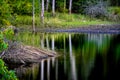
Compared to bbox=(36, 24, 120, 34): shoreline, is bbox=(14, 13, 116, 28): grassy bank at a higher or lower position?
higher

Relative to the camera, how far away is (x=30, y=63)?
2786 centimetres

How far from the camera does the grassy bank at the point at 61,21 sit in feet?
206

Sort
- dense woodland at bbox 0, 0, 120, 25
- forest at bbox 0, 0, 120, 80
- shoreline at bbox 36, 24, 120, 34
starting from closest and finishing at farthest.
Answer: forest at bbox 0, 0, 120, 80
shoreline at bbox 36, 24, 120, 34
dense woodland at bbox 0, 0, 120, 25

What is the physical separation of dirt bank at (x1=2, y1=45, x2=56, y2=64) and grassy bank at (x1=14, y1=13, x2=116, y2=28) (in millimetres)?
30650

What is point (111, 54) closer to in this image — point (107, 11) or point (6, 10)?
point (6, 10)

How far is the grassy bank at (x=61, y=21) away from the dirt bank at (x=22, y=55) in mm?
30650

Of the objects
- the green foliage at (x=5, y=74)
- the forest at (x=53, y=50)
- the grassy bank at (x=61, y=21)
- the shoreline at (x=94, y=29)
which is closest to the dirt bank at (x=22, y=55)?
the forest at (x=53, y=50)

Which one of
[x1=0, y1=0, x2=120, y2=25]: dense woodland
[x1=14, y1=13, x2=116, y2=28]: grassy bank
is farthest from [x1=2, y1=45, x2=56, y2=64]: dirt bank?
[x1=0, y1=0, x2=120, y2=25]: dense woodland

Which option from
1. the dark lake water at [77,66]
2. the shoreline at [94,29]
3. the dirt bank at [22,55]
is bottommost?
the shoreline at [94,29]

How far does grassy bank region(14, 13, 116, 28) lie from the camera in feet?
206

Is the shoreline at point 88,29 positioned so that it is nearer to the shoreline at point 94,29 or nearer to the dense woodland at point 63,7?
the shoreline at point 94,29

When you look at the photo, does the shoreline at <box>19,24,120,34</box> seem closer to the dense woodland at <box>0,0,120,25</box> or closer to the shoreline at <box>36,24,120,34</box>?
the shoreline at <box>36,24,120,34</box>

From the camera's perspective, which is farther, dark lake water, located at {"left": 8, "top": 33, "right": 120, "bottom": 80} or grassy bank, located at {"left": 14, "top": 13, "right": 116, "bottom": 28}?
grassy bank, located at {"left": 14, "top": 13, "right": 116, "bottom": 28}

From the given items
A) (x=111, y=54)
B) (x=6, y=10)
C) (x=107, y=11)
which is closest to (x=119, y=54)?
(x=111, y=54)
